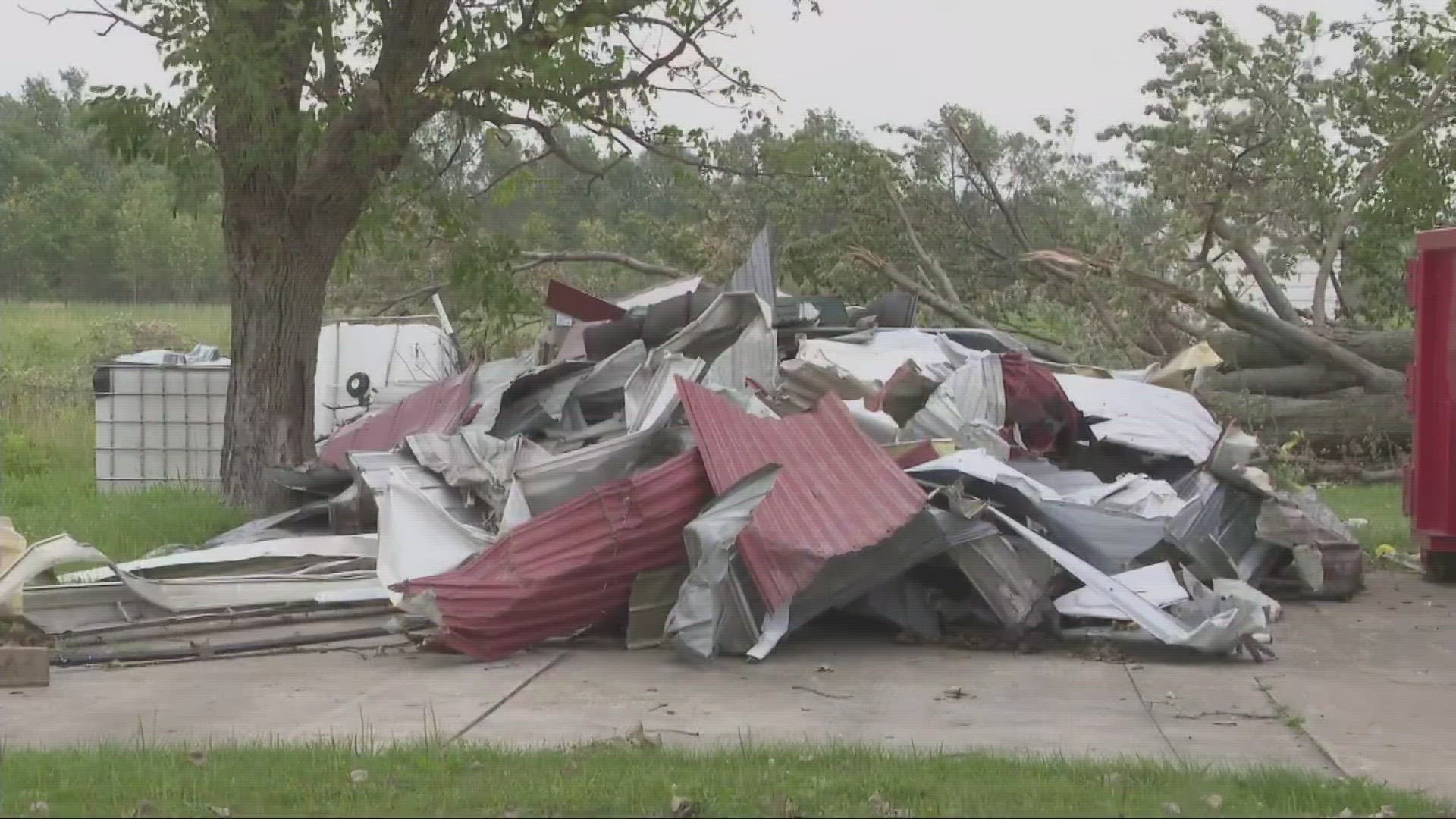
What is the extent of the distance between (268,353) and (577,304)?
2.33m

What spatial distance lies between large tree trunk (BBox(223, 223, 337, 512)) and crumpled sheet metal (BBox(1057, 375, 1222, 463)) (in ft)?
17.4

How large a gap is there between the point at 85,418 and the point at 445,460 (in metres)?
9.54

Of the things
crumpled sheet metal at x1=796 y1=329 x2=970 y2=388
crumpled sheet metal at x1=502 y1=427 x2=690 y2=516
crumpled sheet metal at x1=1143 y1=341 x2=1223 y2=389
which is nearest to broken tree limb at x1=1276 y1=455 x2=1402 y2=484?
Result: crumpled sheet metal at x1=1143 y1=341 x2=1223 y2=389

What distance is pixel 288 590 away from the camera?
8.06 metres

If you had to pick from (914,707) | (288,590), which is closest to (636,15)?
(288,590)

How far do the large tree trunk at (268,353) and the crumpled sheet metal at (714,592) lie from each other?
180 inches

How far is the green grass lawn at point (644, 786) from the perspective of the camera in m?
4.09

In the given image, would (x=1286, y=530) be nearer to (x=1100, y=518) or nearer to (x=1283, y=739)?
(x=1100, y=518)

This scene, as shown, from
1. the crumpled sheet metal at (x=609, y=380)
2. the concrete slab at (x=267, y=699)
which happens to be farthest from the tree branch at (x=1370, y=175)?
the concrete slab at (x=267, y=699)

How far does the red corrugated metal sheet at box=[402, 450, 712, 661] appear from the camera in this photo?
6.88m

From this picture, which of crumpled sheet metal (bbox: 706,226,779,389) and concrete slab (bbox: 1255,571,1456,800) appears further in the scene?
crumpled sheet metal (bbox: 706,226,779,389)

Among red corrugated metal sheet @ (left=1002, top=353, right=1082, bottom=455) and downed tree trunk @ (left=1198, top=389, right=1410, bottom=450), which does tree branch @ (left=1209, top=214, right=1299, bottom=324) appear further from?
red corrugated metal sheet @ (left=1002, top=353, right=1082, bottom=455)

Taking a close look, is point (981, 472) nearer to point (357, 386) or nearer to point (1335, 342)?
point (1335, 342)

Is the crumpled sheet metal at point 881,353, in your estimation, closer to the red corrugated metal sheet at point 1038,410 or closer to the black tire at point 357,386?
the red corrugated metal sheet at point 1038,410
